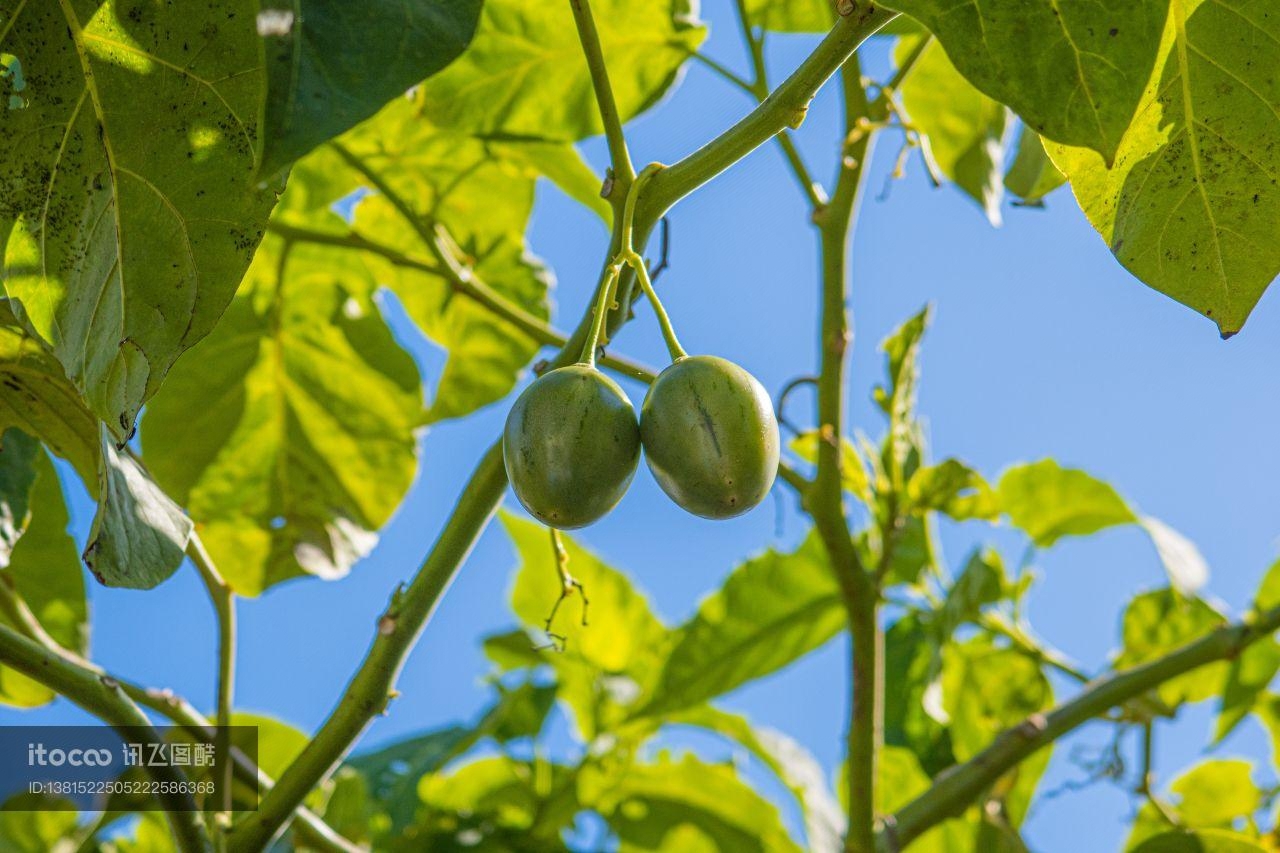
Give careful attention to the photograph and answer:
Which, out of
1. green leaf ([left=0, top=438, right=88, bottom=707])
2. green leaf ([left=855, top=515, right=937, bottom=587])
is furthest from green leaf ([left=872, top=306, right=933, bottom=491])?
green leaf ([left=0, top=438, right=88, bottom=707])

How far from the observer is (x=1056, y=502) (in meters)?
1.66

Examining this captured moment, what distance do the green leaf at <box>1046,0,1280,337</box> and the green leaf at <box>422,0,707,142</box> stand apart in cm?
65

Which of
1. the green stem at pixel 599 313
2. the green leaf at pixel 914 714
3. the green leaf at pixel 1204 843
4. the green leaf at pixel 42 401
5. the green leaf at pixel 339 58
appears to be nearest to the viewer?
the green leaf at pixel 339 58

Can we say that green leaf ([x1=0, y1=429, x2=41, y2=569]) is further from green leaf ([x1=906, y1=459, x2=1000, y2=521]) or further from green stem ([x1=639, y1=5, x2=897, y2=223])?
green leaf ([x1=906, y1=459, x2=1000, y2=521])

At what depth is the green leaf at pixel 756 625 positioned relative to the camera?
163 cm

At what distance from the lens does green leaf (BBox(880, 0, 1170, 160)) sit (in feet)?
2.04

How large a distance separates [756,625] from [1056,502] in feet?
1.38

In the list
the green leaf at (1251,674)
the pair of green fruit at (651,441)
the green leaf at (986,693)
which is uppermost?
the green leaf at (986,693)

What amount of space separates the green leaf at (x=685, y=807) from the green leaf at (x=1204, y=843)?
1.58 ft

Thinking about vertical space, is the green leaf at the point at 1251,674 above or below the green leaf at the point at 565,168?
below

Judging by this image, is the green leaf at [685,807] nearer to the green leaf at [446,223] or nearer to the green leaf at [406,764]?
the green leaf at [406,764]

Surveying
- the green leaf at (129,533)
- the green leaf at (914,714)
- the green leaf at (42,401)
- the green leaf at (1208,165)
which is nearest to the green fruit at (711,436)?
the green leaf at (1208,165)

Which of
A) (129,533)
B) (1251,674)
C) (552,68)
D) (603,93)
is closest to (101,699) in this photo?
(129,533)

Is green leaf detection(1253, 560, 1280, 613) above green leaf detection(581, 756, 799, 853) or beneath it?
above
